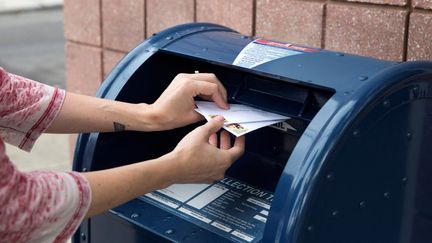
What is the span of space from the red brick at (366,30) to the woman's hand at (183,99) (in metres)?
0.72

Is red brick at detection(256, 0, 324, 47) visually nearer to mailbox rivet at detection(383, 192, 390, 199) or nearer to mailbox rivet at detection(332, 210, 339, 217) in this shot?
mailbox rivet at detection(383, 192, 390, 199)

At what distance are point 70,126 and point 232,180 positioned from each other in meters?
0.50

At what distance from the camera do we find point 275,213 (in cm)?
166

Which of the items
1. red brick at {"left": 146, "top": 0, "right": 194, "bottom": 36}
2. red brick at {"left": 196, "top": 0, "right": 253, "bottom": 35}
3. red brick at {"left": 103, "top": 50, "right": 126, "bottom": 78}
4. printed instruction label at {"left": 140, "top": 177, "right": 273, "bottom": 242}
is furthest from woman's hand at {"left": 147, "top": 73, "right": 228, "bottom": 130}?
red brick at {"left": 103, "top": 50, "right": 126, "bottom": 78}

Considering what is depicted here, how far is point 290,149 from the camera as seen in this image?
81.9 inches

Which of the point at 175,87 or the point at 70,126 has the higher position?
the point at 175,87

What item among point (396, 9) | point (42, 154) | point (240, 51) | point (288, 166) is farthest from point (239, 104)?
point (42, 154)

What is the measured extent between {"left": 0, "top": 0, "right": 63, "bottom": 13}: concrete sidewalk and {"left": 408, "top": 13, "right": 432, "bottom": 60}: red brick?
35.7 feet

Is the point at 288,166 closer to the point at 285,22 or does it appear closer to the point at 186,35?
the point at 186,35

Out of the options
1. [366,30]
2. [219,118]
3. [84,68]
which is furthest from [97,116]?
[84,68]

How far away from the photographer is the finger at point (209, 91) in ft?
6.57

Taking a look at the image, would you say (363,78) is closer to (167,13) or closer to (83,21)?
(167,13)

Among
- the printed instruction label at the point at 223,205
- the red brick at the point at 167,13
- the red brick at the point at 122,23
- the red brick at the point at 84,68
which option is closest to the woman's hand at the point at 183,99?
the printed instruction label at the point at 223,205

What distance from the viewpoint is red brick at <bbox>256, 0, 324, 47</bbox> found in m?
2.71
